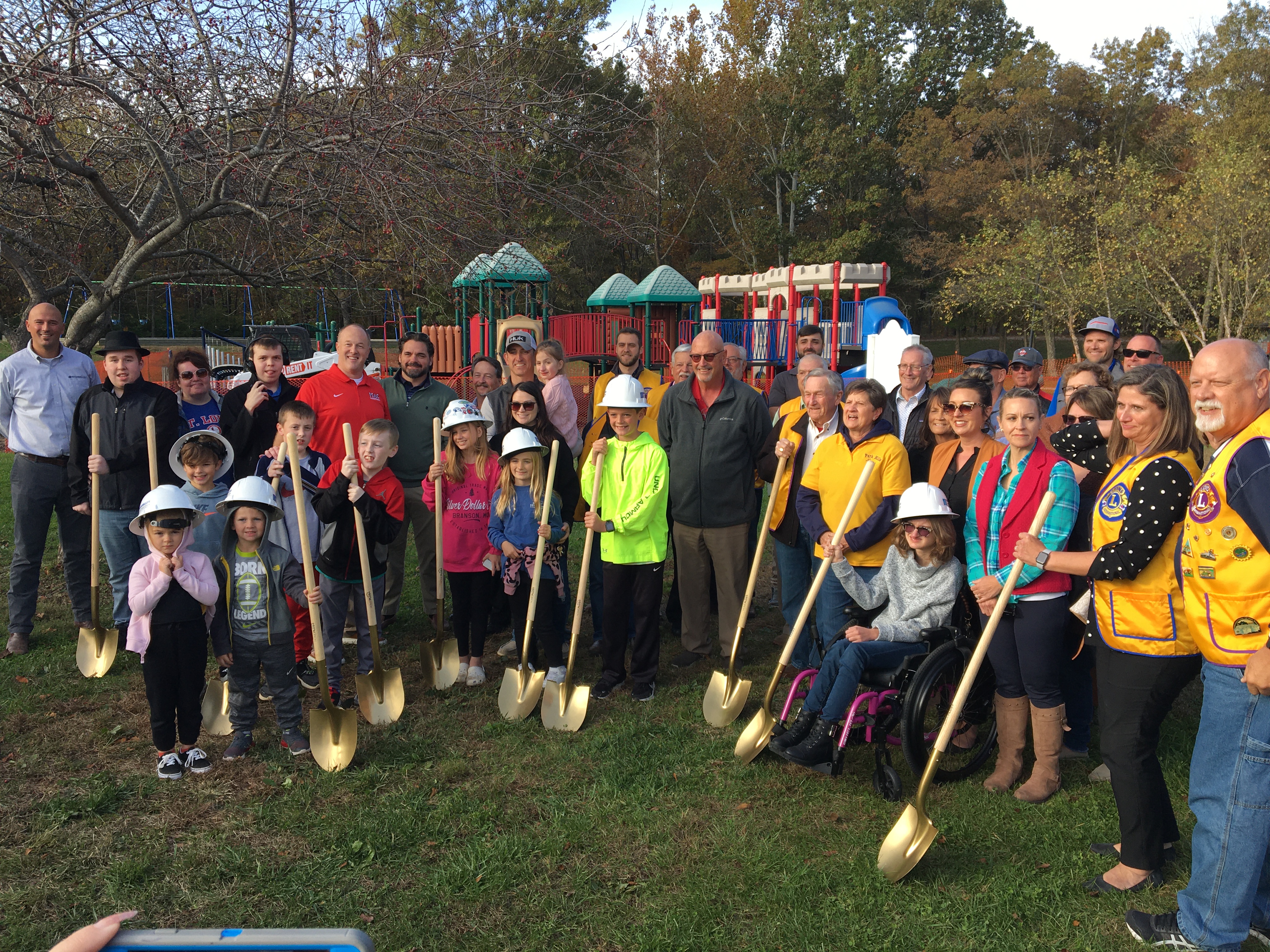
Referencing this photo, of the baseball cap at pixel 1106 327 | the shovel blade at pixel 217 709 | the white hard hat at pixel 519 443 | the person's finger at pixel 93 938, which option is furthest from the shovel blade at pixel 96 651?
the baseball cap at pixel 1106 327

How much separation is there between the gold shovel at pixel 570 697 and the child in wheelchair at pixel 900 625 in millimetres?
1197

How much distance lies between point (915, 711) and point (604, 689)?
2139mm

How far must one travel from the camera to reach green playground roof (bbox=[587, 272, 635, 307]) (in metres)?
22.7

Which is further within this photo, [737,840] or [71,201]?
[71,201]

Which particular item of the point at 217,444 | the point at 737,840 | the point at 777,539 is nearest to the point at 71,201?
the point at 217,444

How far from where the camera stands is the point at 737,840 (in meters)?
4.03

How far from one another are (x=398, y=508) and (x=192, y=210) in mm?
2652

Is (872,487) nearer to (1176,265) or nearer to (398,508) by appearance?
(398,508)

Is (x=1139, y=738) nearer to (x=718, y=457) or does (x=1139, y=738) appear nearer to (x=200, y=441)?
(x=718, y=457)

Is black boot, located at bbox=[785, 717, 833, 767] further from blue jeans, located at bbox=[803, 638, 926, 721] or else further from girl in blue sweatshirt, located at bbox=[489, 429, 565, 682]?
girl in blue sweatshirt, located at bbox=[489, 429, 565, 682]

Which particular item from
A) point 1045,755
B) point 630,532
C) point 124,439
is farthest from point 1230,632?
point 124,439

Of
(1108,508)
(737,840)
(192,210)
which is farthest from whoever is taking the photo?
(192,210)

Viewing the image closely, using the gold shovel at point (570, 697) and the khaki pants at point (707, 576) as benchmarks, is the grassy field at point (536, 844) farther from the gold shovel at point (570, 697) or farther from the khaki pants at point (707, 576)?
the khaki pants at point (707, 576)

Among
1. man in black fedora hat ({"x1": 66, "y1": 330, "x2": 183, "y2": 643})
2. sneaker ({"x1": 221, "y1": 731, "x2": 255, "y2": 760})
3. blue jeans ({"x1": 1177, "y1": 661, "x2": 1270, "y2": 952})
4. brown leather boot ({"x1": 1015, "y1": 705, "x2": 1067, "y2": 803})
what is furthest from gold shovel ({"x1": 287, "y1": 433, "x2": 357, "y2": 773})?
blue jeans ({"x1": 1177, "y1": 661, "x2": 1270, "y2": 952})
